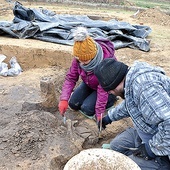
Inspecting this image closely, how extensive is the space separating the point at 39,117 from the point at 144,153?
1.43 m

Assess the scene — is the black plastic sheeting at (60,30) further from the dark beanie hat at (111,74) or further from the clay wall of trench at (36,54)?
the dark beanie hat at (111,74)

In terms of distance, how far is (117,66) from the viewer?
2414mm

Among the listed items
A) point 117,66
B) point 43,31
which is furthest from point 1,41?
point 117,66

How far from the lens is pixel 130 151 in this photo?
301 cm

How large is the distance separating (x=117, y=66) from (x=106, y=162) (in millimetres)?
789

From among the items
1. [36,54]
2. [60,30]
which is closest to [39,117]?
[36,54]

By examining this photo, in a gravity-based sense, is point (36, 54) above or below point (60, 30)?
below

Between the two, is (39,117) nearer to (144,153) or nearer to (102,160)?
(102,160)

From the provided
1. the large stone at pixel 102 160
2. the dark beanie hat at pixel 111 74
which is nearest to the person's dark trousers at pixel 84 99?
the large stone at pixel 102 160

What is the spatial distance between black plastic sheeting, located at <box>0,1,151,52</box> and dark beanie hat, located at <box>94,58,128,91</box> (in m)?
3.82

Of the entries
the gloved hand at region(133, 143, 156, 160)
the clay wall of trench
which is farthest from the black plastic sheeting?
the gloved hand at region(133, 143, 156, 160)

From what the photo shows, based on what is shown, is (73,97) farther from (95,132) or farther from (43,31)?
(43,31)

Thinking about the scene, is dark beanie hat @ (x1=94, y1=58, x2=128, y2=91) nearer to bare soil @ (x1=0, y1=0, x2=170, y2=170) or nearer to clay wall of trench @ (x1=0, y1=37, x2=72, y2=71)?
bare soil @ (x1=0, y1=0, x2=170, y2=170)

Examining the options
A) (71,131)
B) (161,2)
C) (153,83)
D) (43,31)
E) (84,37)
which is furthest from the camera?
(161,2)
